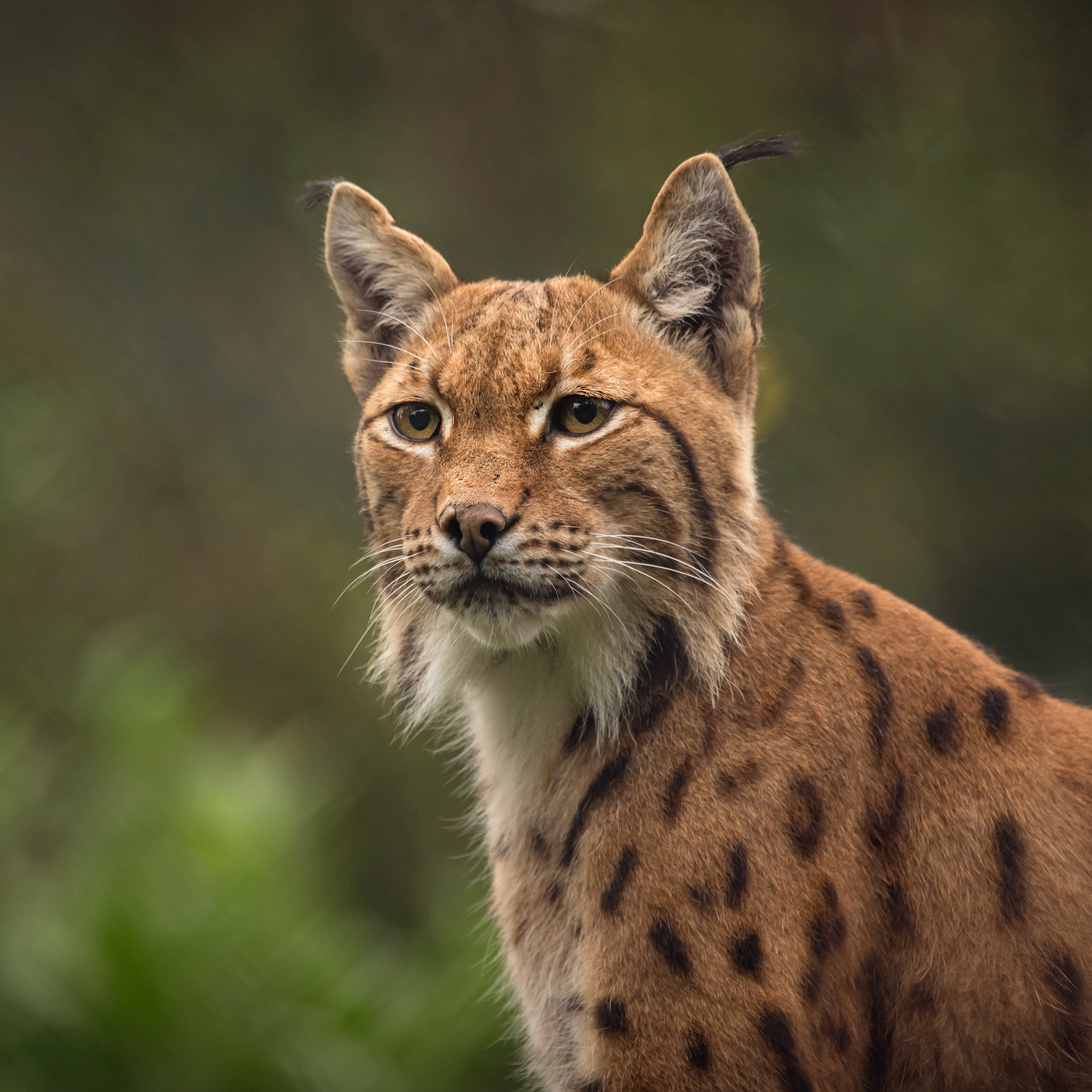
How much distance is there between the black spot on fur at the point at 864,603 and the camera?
105 inches

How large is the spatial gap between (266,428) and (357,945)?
287 centimetres

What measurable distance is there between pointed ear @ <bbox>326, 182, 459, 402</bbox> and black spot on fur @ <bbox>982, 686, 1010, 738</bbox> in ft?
5.51

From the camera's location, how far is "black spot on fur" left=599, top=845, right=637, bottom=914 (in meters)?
2.37

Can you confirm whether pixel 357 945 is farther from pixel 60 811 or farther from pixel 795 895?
pixel 795 895

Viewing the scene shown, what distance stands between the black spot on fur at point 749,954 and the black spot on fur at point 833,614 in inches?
28.9

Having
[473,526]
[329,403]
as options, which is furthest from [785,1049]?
[329,403]

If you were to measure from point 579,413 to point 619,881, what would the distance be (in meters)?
1.03

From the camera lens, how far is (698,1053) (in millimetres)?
2211

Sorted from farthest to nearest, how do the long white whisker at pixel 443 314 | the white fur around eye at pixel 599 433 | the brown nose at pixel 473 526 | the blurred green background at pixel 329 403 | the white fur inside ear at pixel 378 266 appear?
the blurred green background at pixel 329 403 < the white fur inside ear at pixel 378 266 < the long white whisker at pixel 443 314 < the white fur around eye at pixel 599 433 < the brown nose at pixel 473 526

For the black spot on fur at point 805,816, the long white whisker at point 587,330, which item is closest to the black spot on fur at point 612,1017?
the black spot on fur at point 805,816

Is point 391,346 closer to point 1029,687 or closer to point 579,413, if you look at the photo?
point 579,413

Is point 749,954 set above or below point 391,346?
below

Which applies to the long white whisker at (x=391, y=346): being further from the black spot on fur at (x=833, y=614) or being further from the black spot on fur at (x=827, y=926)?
the black spot on fur at (x=827, y=926)

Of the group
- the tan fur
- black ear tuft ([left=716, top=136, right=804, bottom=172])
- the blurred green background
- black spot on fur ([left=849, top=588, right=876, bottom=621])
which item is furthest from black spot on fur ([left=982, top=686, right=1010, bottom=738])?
the blurred green background
